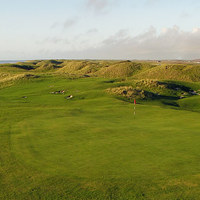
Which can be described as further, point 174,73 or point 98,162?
point 174,73

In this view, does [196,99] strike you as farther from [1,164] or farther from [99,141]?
[1,164]

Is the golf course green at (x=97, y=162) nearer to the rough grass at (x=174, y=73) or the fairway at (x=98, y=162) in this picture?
the fairway at (x=98, y=162)

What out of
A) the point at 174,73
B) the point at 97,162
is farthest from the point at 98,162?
the point at 174,73

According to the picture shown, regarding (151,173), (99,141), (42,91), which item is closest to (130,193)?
(151,173)

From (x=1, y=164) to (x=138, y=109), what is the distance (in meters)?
30.3

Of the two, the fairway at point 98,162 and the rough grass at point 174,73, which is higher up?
the rough grass at point 174,73

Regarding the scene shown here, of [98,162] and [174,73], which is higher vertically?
[174,73]

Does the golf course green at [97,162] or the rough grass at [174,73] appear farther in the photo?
the rough grass at [174,73]

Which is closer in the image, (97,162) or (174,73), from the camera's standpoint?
(97,162)

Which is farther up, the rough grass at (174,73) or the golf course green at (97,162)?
the rough grass at (174,73)

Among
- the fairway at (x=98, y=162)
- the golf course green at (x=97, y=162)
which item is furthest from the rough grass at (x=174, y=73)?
the fairway at (x=98, y=162)

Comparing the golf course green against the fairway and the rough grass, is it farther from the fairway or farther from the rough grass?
the rough grass

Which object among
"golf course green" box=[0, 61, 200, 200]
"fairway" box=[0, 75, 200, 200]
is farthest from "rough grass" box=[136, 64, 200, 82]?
"fairway" box=[0, 75, 200, 200]

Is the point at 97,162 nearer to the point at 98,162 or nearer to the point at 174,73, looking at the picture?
the point at 98,162
